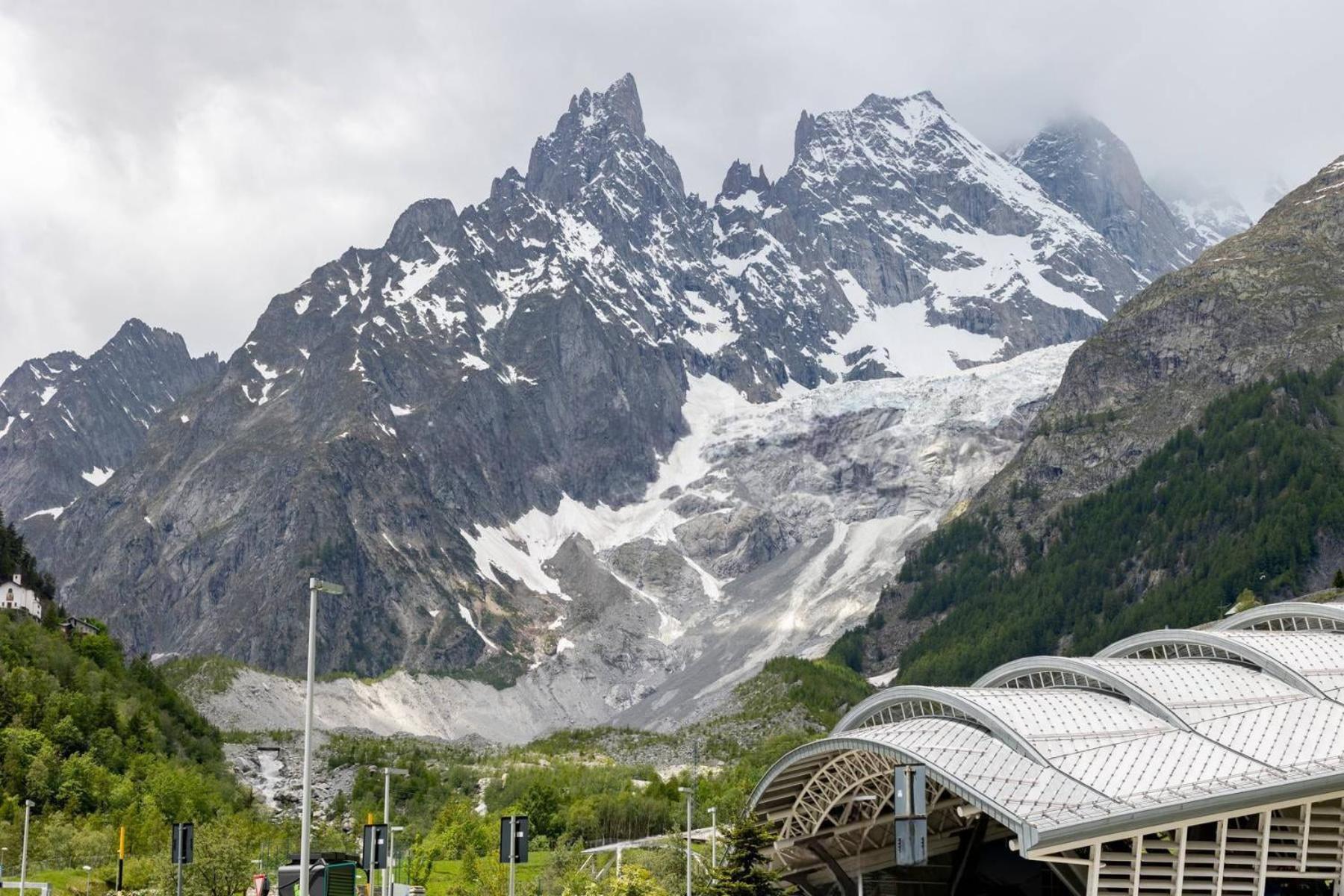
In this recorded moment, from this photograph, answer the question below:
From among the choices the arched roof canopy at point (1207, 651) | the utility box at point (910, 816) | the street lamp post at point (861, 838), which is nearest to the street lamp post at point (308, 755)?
the utility box at point (910, 816)

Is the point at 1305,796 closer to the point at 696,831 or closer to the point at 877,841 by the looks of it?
the point at 877,841

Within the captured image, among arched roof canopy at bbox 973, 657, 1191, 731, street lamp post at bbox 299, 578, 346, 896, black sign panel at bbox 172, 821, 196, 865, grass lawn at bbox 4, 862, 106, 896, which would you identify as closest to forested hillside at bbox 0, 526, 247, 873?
grass lawn at bbox 4, 862, 106, 896

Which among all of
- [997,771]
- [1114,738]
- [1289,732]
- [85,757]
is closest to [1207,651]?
[1289,732]

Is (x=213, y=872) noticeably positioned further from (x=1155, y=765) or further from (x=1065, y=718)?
(x=1155, y=765)

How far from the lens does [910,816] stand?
139 ft

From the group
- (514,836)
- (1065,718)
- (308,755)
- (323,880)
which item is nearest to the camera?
(308,755)

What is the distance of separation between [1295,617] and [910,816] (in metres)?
68.5

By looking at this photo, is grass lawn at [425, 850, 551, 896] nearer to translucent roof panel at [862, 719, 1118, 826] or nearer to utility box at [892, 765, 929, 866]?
translucent roof panel at [862, 719, 1118, 826]

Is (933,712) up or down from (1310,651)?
down

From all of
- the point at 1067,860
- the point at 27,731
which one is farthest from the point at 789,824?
the point at 27,731

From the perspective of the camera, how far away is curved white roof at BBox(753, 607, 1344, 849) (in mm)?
69000

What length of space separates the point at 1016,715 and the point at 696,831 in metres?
60.7

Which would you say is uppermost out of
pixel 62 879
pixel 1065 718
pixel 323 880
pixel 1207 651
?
pixel 1207 651

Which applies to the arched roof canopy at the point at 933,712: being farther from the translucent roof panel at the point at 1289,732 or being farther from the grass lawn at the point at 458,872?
the grass lawn at the point at 458,872
